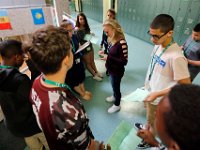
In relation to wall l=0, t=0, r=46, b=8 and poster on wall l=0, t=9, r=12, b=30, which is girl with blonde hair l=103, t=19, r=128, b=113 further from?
poster on wall l=0, t=9, r=12, b=30

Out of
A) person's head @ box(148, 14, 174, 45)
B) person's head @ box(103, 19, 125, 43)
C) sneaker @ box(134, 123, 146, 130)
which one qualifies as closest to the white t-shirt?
person's head @ box(148, 14, 174, 45)

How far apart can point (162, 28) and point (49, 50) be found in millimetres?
1012

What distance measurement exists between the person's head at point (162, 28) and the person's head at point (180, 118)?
0.87m

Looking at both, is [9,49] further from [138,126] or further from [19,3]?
[138,126]

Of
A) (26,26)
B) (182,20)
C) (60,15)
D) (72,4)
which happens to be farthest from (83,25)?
(72,4)

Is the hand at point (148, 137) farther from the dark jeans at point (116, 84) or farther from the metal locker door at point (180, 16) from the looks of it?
the metal locker door at point (180, 16)

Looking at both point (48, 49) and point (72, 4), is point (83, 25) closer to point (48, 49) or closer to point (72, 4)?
point (48, 49)

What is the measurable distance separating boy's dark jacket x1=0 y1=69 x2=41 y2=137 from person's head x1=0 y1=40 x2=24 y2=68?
10cm

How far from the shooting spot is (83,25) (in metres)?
3.11

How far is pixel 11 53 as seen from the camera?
1158 mm

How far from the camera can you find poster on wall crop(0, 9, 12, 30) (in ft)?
5.56

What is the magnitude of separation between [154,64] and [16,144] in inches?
77.6

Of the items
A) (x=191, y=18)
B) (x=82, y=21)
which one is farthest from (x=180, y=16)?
(x=82, y=21)

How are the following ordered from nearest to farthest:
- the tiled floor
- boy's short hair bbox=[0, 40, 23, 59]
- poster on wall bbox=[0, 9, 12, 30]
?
boy's short hair bbox=[0, 40, 23, 59], poster on wall bbox=[0, 9, 12, 30], the tiled floor
